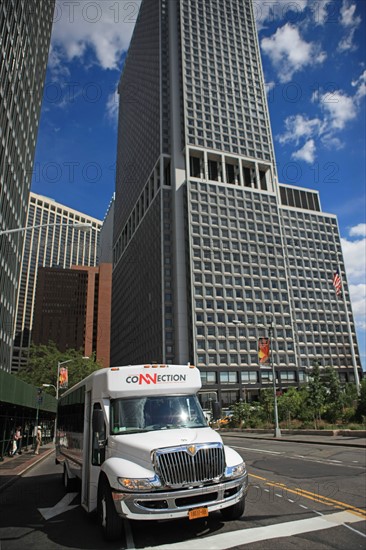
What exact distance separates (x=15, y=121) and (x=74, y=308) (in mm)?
144005

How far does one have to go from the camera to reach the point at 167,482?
19.5ft

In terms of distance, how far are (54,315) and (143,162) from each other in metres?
85.1

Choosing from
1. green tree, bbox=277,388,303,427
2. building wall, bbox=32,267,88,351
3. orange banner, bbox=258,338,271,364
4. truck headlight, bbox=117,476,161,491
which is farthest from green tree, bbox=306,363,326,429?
building wall, bbox=32,267,88,351

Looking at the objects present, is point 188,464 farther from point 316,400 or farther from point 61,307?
point 61,307

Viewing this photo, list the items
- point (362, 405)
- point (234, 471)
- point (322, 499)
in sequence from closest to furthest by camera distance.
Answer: point (234, 471) < point (322, 499) < point (362, 405)

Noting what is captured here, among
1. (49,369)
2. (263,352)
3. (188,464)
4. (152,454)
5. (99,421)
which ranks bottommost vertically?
(188,464)

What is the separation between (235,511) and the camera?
6742 millimetres

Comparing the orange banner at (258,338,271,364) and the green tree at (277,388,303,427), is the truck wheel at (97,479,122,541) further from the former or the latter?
the green tree at (277,388,303,427)

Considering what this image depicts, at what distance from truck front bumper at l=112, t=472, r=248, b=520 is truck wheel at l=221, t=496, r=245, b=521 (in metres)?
0.66

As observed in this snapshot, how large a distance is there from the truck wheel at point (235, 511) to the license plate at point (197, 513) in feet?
3.38

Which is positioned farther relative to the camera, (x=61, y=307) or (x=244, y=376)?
(x=61, y=307)

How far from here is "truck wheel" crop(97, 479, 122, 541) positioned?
6128 mm

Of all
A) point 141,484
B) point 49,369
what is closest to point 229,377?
point 49,369

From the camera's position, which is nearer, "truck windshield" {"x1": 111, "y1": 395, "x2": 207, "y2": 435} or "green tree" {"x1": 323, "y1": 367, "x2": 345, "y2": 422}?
A: "truck windshield" {"x1": 111, "y1": 395, "x2": 207, "y2": 435}
